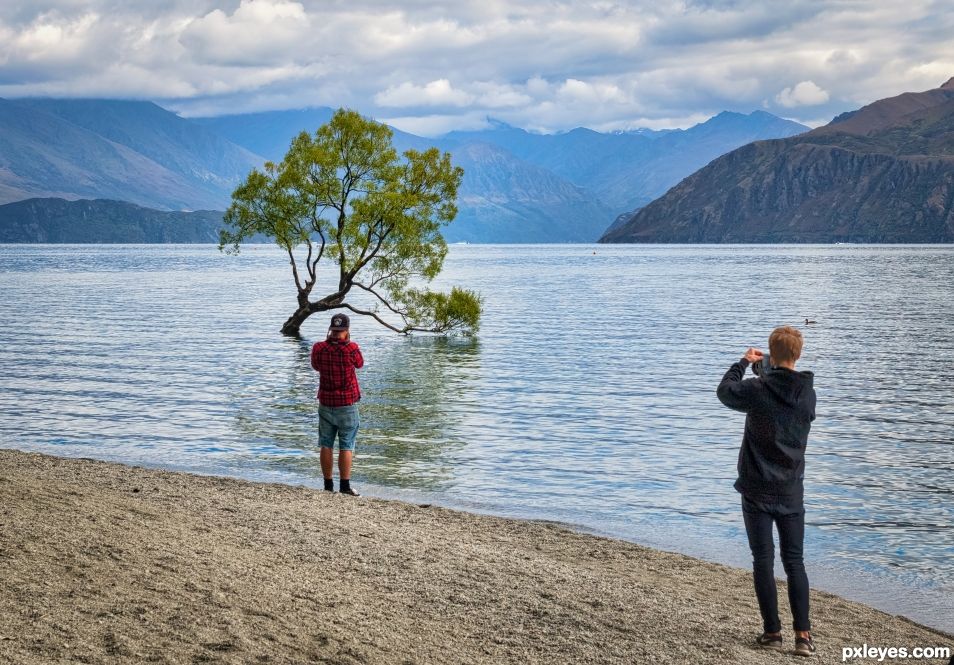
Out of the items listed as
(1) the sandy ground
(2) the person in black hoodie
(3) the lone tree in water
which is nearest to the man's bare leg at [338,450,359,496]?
(1) the sandy ground

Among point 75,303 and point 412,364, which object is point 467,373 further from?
point 75,303

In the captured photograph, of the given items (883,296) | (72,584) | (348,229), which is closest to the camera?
(72,584)

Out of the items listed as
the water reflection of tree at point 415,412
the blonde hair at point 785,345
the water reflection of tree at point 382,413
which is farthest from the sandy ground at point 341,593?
the water reflection of tree at point 382,413

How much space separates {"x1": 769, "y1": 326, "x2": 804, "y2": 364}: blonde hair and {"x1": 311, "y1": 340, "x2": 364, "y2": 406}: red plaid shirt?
8228 mm

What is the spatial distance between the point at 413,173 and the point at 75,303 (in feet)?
140

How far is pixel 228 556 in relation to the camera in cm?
1141

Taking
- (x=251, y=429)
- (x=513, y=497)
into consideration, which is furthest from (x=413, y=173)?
(x=513, y=497)

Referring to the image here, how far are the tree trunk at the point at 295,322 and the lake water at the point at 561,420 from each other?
1306 millimetres

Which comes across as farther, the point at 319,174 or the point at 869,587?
the point at 319,174

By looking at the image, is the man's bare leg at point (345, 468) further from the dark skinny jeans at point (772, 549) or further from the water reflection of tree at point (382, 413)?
the dark skinny jeans at point (772, 549)

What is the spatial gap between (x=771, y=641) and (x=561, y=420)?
62.2 ft

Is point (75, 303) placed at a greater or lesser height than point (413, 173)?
lesser

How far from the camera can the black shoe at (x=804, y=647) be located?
9.66 metres

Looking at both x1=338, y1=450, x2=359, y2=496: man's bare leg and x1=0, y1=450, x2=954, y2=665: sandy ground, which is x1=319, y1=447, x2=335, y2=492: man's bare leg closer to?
x1=338, y1=450, x2=359, y2=496: man's bare leg
